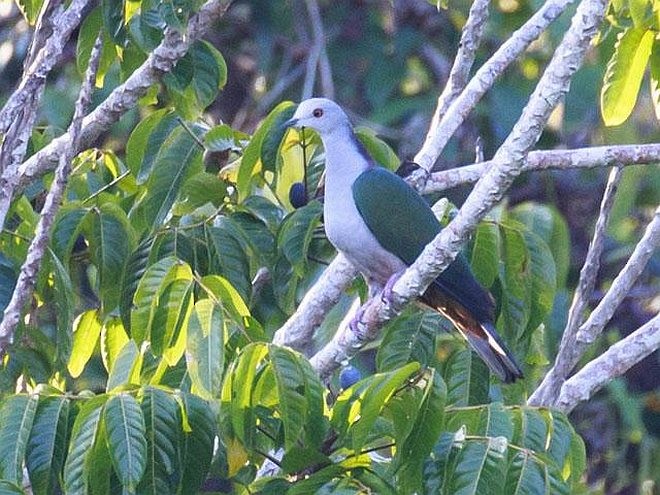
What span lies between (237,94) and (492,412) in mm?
5752

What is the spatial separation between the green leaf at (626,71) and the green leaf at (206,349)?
1.33 m

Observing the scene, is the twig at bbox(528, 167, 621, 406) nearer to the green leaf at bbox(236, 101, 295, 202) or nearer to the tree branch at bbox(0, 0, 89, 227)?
the green leaf at bbox(236, 101, 295, 202)

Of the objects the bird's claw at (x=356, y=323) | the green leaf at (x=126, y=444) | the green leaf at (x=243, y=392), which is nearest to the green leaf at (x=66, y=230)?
the bird's claw at (x=356, y=323)

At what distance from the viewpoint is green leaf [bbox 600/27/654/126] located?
3828 mm

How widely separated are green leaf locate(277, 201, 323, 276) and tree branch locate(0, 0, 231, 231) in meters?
0.57

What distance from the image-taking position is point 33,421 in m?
3.12

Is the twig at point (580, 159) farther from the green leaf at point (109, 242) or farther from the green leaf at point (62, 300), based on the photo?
the green leaf at point (62, 300)

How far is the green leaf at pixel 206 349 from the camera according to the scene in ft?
10.7

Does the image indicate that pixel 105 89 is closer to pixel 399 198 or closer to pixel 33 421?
pixel 399 198

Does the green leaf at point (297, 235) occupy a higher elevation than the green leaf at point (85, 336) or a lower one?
higher

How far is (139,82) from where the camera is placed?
4.14 m

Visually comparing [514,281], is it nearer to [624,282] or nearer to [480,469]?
[624,282]

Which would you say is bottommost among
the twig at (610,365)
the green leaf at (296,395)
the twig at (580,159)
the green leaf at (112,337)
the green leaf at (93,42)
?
the twig at (610,365)

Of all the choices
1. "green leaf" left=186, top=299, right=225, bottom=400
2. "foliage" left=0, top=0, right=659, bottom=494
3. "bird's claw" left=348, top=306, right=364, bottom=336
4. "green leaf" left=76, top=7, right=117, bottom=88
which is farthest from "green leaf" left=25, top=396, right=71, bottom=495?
"green leaf" left=76, top=7, right=117, bottom=88
